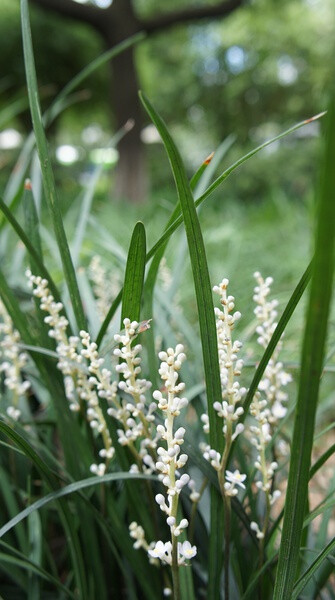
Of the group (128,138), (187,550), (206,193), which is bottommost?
(187,550)

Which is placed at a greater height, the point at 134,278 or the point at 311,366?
the point at 134,278

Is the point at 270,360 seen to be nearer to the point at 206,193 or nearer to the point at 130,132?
the point at 206,193

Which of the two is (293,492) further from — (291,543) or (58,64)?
(58,64)

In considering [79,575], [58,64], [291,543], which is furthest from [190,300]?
[58,64]

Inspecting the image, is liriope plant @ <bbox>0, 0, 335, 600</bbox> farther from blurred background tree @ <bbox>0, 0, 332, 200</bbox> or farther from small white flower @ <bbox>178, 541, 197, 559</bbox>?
blurred background tree @ <bbox>0, 0, 332, 200</bbox>

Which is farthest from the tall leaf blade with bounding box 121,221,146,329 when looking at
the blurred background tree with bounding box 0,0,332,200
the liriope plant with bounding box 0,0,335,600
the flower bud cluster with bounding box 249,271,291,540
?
the blurred background tree with bounding box 0,0,332,200

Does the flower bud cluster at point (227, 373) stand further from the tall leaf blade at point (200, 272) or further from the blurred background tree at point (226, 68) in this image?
the blurred background tree at point (226, 68)

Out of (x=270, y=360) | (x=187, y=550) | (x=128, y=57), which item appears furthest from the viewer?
(x=128, y=57)

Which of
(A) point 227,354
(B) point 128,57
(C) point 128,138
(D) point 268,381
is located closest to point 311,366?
(A) point 227,354
